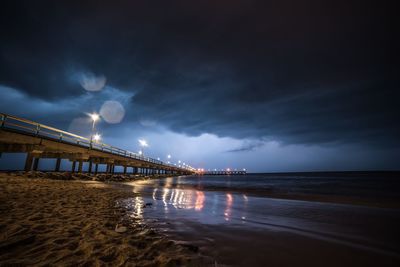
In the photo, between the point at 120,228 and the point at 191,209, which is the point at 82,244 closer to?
the point at 120,228

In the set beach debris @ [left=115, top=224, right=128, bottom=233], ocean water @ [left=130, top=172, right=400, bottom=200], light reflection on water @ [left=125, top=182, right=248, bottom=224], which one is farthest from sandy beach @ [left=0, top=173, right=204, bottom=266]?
ocean water @ [left=130, top=172, right=400, bottom=200]

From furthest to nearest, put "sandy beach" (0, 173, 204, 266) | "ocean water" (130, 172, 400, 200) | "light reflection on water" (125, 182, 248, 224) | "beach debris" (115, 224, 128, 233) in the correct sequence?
"ocean water" (130, 172, 400, 200)
"light reflection on water" (125, 182, 248, 224)
"beach debris" (115, 224, 128, 233)
"sandy beach" (0, 173, 204, 266)

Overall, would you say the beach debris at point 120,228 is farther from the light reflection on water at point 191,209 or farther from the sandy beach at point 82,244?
the light reflection on water at point 191,209

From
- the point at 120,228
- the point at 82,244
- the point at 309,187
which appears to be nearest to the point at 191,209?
the point at 120,228

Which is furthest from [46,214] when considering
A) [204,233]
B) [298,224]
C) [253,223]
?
[298,224]

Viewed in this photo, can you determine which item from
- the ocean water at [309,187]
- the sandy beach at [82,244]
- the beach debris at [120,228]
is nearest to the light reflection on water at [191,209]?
the beach debris at [120,228]

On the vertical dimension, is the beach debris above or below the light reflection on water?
above

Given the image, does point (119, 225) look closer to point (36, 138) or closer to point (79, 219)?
point (79, 219)

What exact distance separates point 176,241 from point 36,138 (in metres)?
20.1

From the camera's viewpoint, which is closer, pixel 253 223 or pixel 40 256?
pixel 40 256

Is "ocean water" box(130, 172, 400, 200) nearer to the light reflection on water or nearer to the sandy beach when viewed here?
the light reflection on water

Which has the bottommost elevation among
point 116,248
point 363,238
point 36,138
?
point 363,238

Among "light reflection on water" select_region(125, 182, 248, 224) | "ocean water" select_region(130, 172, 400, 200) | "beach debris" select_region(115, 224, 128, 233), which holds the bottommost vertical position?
"ocean water" select_region(130, 172, 400, 200)

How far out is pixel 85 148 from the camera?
2392cm
